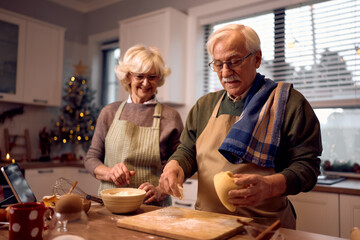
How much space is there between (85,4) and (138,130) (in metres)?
3.24

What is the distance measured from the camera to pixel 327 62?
8.70ft

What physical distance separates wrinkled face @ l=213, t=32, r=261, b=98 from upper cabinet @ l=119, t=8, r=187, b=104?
6.14 feet

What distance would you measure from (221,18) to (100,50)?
6.31 ft

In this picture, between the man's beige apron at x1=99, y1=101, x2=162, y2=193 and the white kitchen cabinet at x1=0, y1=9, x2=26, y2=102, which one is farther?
the white kitchen cabinet at x1=0, y1=9, x2=26, y2=102

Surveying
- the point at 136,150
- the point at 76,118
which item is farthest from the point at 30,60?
the point at 136,150

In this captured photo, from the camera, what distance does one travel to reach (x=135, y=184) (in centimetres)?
161

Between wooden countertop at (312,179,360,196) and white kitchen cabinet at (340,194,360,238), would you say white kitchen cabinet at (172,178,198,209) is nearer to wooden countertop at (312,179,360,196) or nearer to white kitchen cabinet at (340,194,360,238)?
wooden countertop at (312,179,360,196)

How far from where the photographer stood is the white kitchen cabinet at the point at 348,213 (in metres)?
1.94

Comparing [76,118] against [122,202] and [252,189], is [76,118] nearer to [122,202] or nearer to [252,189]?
[122,202]

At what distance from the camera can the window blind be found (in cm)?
255

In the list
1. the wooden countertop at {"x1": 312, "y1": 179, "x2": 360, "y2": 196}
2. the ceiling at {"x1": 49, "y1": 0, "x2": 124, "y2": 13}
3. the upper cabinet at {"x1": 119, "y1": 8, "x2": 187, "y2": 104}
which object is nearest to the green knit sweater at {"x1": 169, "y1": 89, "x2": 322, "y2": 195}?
the wooden countertop at {"x1": 312, "y1": 179, "x2": 360, "y2": 196}

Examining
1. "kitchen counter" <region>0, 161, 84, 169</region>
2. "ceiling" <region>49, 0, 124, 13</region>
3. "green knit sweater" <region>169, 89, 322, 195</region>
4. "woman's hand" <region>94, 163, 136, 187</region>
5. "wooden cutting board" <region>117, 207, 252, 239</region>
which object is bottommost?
"kitchen counter" <region>0, 161, 84, 169</region>

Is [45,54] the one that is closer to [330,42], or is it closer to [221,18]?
[221,18]

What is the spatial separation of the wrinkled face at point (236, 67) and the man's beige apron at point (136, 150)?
1.81 ft
